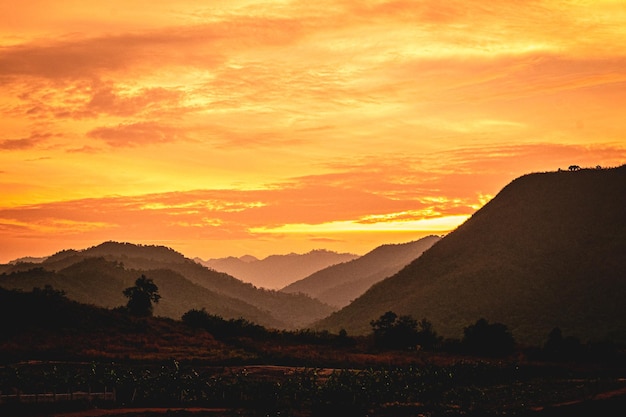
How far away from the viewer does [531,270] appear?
6083 inches

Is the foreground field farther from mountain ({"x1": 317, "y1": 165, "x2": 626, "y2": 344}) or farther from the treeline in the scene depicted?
mountain ({"x1": 317, "y1": 165, "x2": 626, "y2": 344})

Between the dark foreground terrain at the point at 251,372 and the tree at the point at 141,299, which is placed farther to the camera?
the tree at the point at 141,299

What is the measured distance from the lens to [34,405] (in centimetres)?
4938

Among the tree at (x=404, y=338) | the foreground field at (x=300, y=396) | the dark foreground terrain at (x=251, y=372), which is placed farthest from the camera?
the tree at (x=404, y=338)

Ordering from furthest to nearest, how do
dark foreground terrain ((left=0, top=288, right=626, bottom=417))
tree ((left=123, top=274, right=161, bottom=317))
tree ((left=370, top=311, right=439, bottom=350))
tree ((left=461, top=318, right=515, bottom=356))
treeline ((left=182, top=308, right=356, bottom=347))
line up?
tree ((left=123, top=274, right=161, bottom=317)) → tree ((left=370, top=311, right=439, bottom=350)) → treeline ((left=182, top=308, right=356, bottom=347)) → tree ((left=461, top=318, right=515, bottom=356)) → dark foreground terrain ((left=0, top=288, right=626, bottom=417))

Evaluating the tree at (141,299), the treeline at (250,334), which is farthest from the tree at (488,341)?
the tree at (141,299)

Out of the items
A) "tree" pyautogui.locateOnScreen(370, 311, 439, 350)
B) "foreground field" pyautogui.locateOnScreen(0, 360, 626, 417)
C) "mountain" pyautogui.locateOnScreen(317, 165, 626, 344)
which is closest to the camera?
"foreground field" pyautogui.locateOnScreen(0, 360, 626, 417)

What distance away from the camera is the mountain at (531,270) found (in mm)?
135125

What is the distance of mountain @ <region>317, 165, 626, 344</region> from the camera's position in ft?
443

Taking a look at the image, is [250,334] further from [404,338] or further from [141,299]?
[404,338]

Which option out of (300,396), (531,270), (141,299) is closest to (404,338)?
(141,299)

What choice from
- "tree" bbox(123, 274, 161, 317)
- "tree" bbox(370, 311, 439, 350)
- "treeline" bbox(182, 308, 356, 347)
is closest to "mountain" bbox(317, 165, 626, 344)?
"tree" bbox(370, 311, 439, 350)

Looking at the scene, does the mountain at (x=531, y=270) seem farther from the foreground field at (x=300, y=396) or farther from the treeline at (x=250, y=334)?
the foreground field at (x=300, y=396)

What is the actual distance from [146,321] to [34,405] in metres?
50.6
